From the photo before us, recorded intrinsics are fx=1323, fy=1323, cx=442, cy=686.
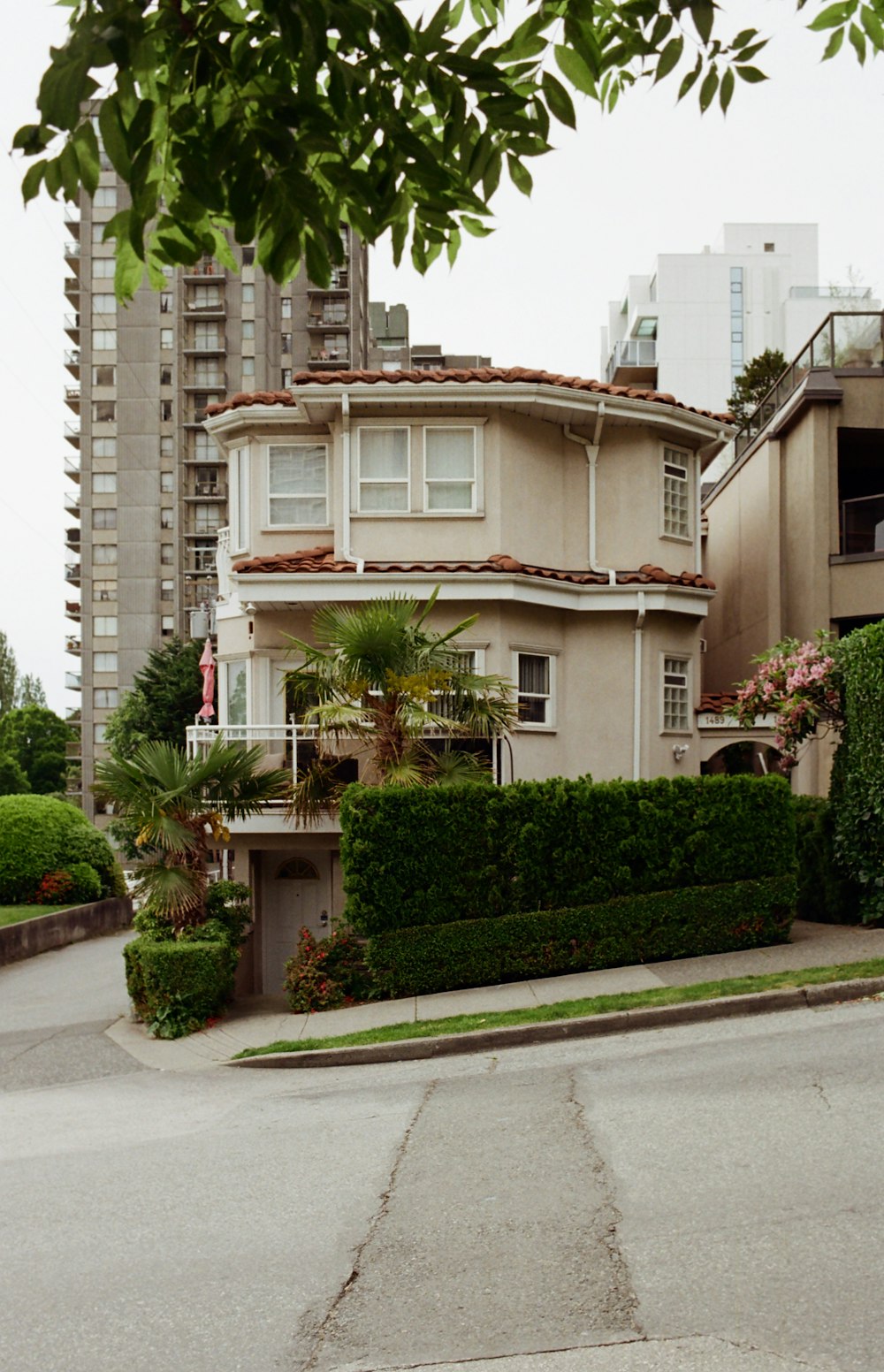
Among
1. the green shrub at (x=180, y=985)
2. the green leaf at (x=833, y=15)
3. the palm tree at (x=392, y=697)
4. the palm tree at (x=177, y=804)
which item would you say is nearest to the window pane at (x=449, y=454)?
the palm tree at (x=392, y=697)

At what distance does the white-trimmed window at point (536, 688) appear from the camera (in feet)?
68.5

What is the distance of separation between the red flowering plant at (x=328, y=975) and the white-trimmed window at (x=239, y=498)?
8638 millimetres

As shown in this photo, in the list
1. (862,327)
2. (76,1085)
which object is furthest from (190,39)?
(862,327)

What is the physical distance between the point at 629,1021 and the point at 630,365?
168 ft

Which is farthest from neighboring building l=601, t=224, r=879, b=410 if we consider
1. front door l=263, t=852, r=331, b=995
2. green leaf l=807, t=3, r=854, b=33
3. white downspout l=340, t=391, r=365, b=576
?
green leaf l=807, t=3, r=854, b=33

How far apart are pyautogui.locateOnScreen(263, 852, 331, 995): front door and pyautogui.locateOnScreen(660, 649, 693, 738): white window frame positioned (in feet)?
20.4

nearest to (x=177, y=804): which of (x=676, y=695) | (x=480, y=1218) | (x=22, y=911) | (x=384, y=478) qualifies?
Result: (x=384, y=478)

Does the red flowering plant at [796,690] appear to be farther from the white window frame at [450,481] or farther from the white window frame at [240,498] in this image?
the white window frame at [240,498]

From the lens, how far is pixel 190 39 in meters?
3.79

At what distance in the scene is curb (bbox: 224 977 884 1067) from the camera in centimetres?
1248

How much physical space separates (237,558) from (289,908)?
19.9 feet

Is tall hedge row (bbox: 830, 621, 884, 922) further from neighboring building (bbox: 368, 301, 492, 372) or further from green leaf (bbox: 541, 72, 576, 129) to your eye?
neighboring building (bbox: 368, 301, 492, 372)

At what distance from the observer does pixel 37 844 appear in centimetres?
2877

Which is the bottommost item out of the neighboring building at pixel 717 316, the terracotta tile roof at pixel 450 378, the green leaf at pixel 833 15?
the green leaf at pixel 833 15
